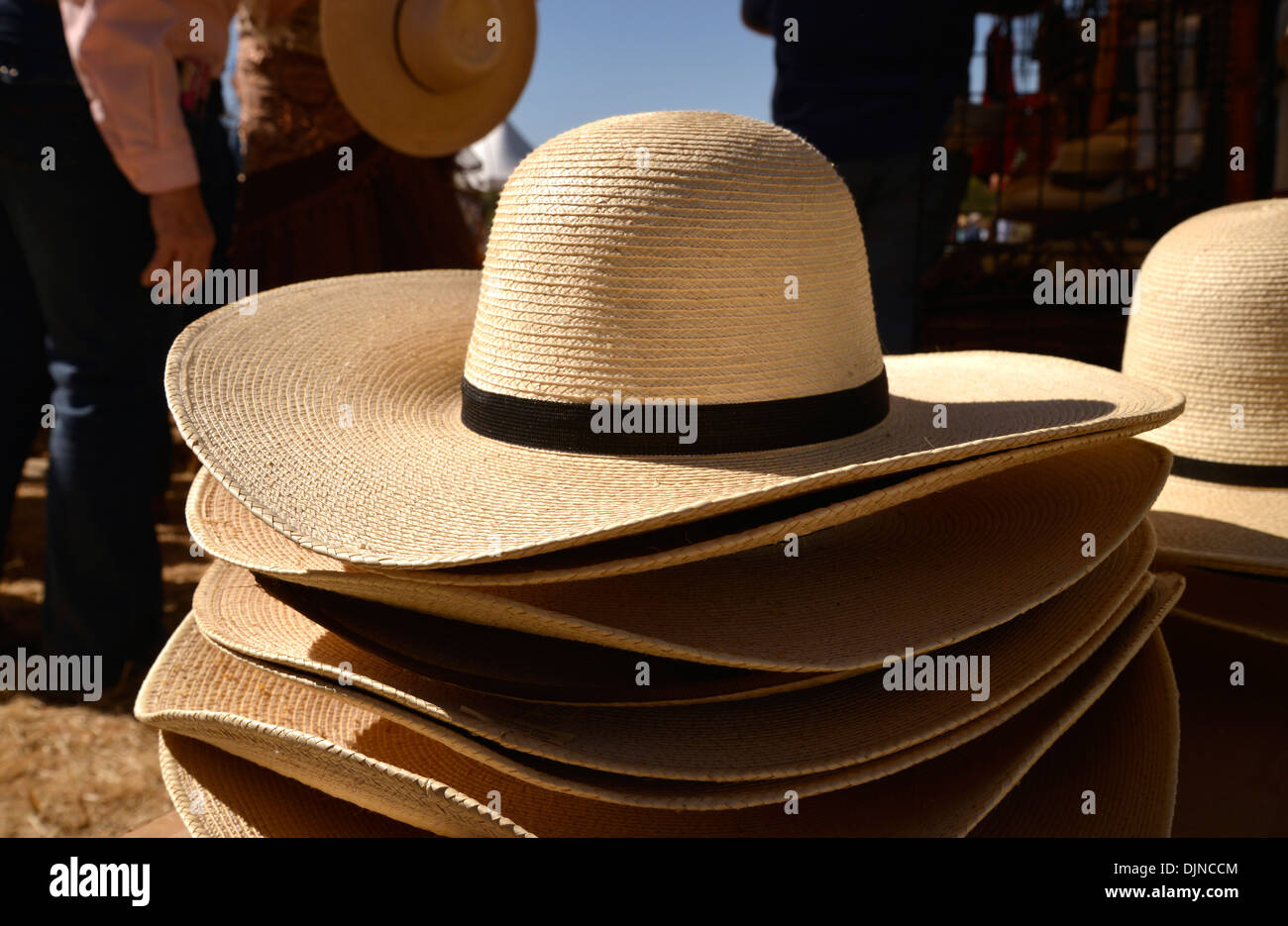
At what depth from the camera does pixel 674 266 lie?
98 centimetres

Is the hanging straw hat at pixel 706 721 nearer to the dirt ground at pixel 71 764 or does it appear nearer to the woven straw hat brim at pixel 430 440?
the woven straw hat brim at pixel 430 440

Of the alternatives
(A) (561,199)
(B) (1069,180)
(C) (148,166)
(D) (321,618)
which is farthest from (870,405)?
(B) (1069,180)

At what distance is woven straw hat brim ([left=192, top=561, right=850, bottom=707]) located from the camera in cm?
90

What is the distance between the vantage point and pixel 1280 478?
1.51 m

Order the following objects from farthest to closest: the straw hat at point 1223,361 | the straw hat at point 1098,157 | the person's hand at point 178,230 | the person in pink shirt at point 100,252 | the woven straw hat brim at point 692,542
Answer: the straw hat at point 1098,157 < the person's hand at point 178,230 < the person in pink shirt at point 100,252 < the straw hat at point 1223,361 < the woven straw hat brim at point 692,542

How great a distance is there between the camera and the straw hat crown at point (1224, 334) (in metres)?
1.46

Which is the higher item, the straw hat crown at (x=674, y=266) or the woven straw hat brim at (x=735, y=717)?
the straw hat crown at (x=674, y=266)

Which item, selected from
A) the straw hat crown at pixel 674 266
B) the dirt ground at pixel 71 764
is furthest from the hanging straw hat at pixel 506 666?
the dirt ground at pixel 71 764

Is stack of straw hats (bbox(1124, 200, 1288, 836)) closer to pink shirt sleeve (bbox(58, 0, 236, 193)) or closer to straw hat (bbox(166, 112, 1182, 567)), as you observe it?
straw hat (bbox(166, 112, 1182, 567))

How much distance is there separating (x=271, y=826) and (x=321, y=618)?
0.21 metres

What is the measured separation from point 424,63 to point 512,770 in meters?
2.09

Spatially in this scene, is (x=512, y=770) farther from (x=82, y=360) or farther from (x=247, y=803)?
(x=82, y=360)

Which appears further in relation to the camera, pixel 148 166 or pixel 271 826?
pixel 148 166

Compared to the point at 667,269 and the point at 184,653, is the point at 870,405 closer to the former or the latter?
the point at 667,269
